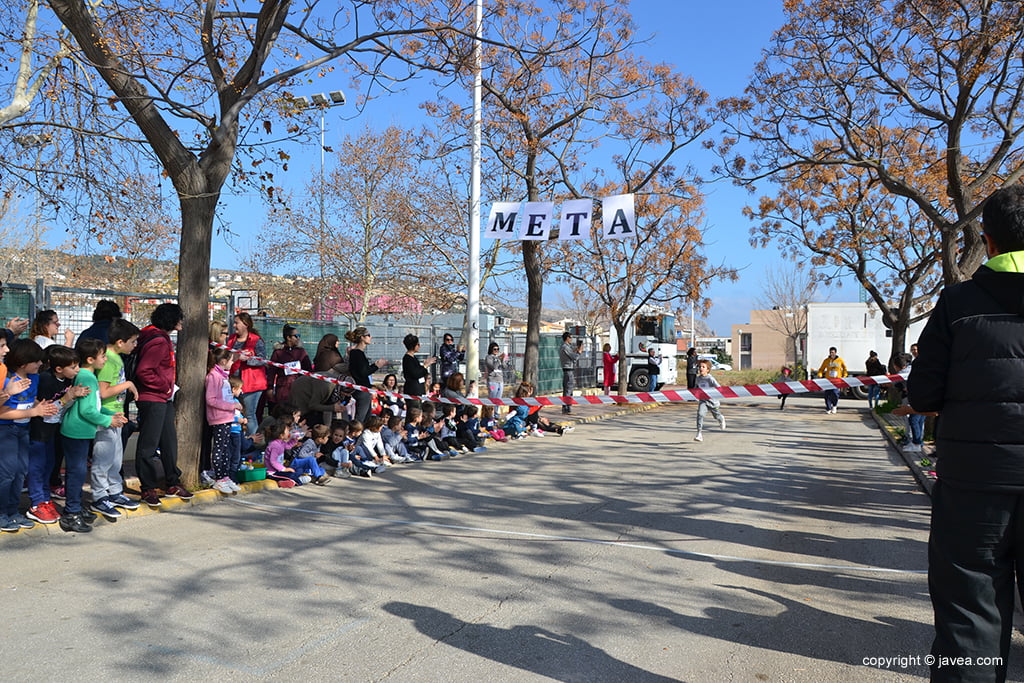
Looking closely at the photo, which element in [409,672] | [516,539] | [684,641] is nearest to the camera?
[409,672]

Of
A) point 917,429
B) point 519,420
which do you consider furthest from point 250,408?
point 917,429

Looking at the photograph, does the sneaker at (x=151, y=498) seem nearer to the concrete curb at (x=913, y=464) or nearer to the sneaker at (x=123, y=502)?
the sneaker at (x=123, y=502)

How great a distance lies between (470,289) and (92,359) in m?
9.89

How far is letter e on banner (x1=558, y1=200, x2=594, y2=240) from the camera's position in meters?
15.9

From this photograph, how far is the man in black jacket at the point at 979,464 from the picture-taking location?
3045 millimetres

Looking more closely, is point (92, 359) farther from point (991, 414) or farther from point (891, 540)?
point (891, 540)

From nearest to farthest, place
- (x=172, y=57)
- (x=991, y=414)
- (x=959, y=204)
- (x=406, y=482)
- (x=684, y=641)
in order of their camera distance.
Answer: (x=991, y=414), (x=684, y=641), (x=172, y=57), (x=406, y=482), (x=959, y=204)

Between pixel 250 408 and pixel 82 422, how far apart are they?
4187 millimetres

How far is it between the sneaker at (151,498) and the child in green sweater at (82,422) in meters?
0.88

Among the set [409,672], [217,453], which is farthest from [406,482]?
[409,672]

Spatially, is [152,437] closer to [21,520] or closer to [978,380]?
[21,520]

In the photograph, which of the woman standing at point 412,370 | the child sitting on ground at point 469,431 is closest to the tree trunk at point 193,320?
the woman standing at point 412,370

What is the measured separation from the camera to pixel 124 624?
4.73 metres

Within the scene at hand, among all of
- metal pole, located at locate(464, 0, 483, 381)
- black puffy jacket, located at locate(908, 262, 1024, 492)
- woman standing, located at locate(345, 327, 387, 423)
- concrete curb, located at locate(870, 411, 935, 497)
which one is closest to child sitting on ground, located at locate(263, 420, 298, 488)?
woman standing, located at locate(345, 327, 387, 423)
